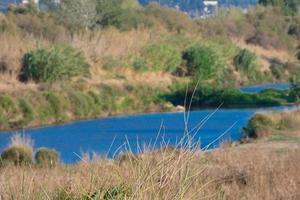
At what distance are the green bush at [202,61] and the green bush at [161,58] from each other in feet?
3.29

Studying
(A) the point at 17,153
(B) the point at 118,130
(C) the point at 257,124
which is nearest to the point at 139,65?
(B) the point at 118,130

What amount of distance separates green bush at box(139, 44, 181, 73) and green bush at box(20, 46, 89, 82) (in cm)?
708

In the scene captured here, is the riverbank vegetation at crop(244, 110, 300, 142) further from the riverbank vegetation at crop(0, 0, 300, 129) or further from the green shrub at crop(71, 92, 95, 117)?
the green shrub at crop(71, 92, 95, 117)

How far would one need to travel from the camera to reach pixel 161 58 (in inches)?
2506

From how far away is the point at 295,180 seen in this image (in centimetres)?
1312

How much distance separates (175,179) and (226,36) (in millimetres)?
76235

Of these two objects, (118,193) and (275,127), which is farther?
(275,127)

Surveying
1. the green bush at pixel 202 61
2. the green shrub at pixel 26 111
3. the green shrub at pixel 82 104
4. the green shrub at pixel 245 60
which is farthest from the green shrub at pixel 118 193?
the green shrub at pixel 245 60

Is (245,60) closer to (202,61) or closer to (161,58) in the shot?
(202,61)

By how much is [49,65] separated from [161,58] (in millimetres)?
11527

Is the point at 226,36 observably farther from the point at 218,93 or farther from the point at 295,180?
the point at 295,180

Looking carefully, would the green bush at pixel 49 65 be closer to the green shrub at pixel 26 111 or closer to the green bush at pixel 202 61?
the green shrub at pixel 26 111

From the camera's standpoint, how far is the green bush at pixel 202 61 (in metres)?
64.1

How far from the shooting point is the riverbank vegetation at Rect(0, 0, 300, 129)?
51.1 metres
